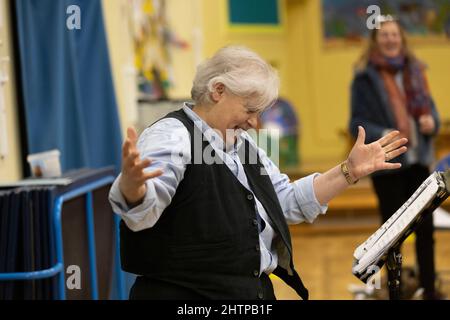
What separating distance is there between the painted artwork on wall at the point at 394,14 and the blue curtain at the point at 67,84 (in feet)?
19.4

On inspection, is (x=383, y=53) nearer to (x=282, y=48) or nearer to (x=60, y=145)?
(x=60, y=145)

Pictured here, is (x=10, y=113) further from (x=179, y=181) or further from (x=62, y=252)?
(x=179, y=181)

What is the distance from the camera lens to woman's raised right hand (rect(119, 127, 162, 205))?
6.68ft

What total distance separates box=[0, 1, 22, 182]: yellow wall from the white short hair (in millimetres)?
1308

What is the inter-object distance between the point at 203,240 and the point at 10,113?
154 cm

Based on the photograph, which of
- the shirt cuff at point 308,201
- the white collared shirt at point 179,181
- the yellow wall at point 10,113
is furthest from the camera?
the yellow wall at point 10,113

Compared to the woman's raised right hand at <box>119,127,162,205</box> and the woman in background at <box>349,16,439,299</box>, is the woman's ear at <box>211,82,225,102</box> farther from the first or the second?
the woman in background at <box>349,16,439,299</box>

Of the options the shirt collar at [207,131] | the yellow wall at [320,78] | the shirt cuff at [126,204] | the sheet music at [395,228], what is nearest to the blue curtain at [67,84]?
the shirt collar at [207,131]

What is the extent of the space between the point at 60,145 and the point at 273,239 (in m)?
1.59

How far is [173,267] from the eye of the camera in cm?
235

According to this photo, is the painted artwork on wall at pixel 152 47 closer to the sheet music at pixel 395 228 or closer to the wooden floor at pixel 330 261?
the wooden floor at pixel 330 261

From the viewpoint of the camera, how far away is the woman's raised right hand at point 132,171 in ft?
6.68

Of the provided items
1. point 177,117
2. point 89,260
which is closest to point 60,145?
point 89,260

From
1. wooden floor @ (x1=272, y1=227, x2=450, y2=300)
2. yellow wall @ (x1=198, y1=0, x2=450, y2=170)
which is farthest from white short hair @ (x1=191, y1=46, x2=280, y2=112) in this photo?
yellow wall @ (x1=198, y1=0, x2=450, y2=170)
